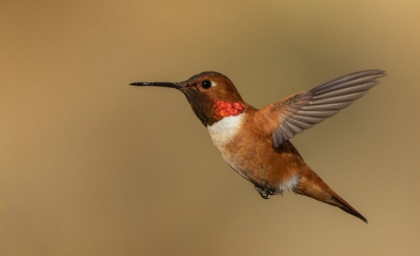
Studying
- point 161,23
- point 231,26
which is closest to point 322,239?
point 231,26

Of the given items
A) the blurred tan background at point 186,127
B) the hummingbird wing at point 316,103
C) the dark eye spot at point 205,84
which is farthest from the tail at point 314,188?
the blurred tan background at point 186,127

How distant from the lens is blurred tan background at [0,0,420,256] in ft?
7.57

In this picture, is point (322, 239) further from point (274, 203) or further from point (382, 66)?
point (382, 66)

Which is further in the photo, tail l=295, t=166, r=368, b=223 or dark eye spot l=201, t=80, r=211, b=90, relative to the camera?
tail l=295, t=166, r=368, b=223

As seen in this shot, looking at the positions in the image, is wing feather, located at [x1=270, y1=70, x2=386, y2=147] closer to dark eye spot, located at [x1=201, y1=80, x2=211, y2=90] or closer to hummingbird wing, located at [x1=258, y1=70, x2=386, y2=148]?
hummingbird wing, located at [x1=258, y1=70, x2=386, y2=148]

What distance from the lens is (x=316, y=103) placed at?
98 cm

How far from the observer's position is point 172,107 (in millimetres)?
2408

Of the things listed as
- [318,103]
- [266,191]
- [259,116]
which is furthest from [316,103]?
[266,191]

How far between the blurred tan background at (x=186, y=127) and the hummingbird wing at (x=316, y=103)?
4.08ft

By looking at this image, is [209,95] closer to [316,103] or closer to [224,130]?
[224,130]

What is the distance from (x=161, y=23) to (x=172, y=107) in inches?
16.7

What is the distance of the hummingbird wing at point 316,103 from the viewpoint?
2.94 feet

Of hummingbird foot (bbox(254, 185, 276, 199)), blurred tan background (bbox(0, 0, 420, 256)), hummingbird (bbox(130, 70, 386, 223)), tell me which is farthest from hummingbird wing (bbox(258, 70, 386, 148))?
blurred tan background (bbox(0, 0, 420, 256))

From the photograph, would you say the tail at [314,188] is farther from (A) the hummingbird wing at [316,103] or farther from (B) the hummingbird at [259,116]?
(A) the hummingbird wing at [316,103]
